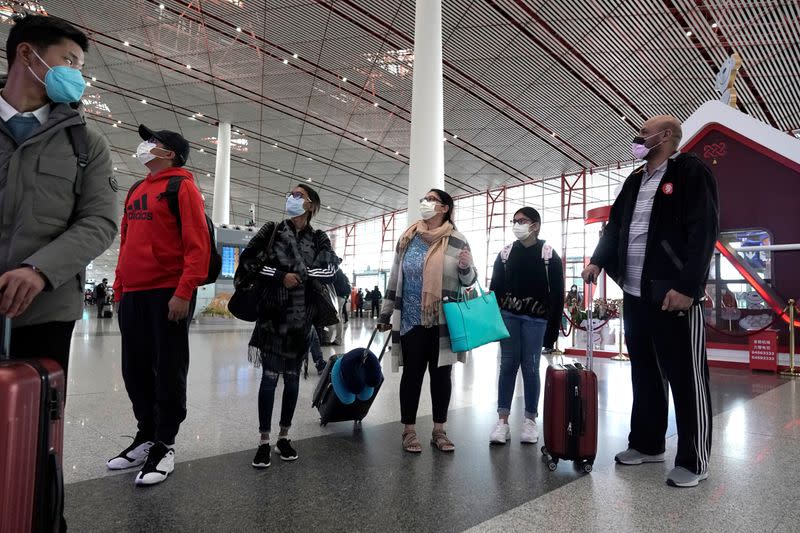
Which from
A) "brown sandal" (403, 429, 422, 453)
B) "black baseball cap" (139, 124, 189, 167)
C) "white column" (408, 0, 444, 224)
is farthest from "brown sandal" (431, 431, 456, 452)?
"white column" (408, 0, 444, 224)

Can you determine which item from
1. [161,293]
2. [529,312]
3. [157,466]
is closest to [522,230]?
[529,312]

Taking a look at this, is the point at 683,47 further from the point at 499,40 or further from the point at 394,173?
the point at 394,173

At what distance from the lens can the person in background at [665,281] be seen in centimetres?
258

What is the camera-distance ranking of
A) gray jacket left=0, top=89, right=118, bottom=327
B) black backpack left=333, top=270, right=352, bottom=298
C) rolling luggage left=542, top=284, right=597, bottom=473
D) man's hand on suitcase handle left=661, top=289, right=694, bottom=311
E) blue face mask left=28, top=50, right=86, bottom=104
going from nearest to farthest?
gray jacket left=0, top=89, right=118, bottom=327, blue face mask left=28, top=50, right=86, bottom=104, man's hand on suitcase handle left=661, top=289, right=694, bottom=311, rolling luggage left=542, top=284, right=597, bottom=473, black backpack left=333, top=270, right=352, bottom=298

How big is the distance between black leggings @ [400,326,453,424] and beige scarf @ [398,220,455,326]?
0.35 feet

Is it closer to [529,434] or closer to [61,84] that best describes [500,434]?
[529,434]

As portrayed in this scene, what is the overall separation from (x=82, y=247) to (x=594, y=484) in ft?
7.90

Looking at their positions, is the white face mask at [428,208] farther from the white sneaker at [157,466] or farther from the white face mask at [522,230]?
the white sneaker at [157,466]

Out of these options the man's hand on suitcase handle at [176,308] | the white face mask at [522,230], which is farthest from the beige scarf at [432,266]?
the man's hand on suitcase handle at [176,308]

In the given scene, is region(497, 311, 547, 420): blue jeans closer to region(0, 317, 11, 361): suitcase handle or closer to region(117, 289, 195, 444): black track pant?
region(117, 289, 195, 444): black track pant

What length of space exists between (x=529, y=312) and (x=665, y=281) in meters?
0.90

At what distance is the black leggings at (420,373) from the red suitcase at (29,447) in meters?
2.02

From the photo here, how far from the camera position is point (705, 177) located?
2676 millimetres

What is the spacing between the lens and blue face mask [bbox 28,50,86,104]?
1571 millimetres
